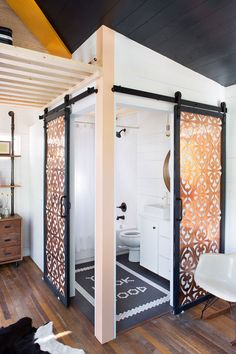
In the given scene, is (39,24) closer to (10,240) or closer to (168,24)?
(168,24)

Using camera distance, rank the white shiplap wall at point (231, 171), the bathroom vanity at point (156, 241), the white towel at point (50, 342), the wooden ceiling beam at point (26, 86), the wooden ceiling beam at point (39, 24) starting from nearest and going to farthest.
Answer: the white towel at point (50, 342), the wooden ceiling beam at point (26, 86), the wooden ceiling beam at point (39, 24), the white shiplap wall at point (231, 171), the bathroom vanity at point (156, 241)

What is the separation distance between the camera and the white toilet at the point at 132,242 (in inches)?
153

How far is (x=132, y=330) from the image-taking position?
2.35m

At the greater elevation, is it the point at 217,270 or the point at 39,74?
the point at 39,74

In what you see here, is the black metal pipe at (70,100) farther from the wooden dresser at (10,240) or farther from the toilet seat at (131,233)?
the toilet seat at (131,233)

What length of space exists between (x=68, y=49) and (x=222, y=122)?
190cm

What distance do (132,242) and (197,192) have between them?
4.89ft

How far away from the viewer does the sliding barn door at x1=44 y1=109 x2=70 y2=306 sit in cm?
275

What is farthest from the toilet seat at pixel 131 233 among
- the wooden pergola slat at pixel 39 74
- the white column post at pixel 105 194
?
the wooden pergola slat at pixel 39 74

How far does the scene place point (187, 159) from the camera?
2.70 metres

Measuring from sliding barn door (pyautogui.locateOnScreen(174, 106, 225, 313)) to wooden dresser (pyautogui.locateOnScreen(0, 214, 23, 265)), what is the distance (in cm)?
235

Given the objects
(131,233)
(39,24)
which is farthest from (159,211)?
(39,24)

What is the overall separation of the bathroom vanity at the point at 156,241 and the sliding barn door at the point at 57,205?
123 centimetres

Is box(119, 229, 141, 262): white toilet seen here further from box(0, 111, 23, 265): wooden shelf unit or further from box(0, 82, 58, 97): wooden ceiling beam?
box(0, 82, 58, 97): wooden ceiling beam
